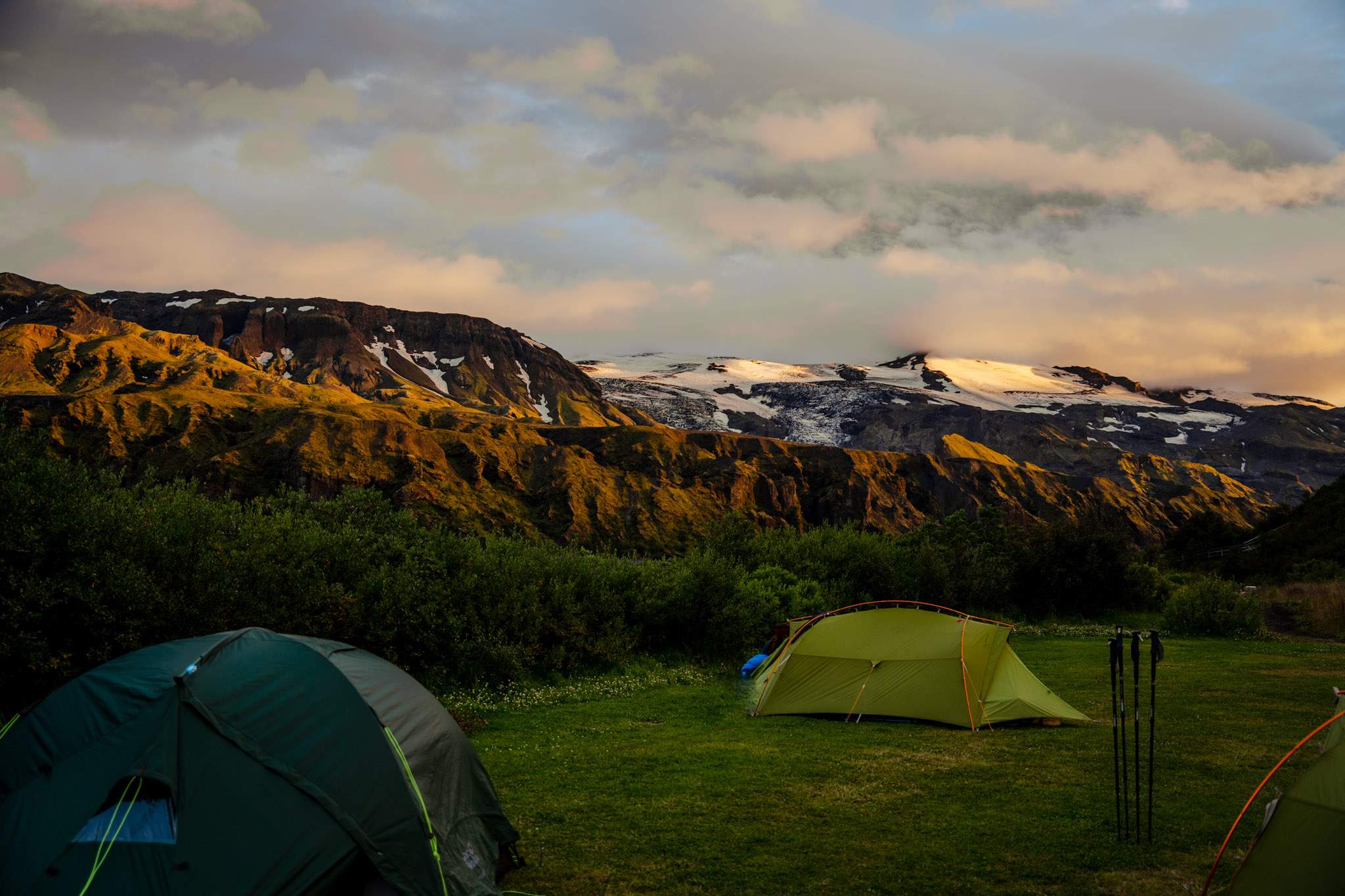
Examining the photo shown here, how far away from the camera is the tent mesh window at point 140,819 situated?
8102 mm

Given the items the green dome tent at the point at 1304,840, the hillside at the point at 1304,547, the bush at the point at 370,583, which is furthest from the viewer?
the hillside at the point at 1304,547

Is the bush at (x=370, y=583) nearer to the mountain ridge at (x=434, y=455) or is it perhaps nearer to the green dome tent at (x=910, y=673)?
the green dome tent at (x=910, y=673)

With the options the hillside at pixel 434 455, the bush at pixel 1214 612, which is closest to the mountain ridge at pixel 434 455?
the hillside at pixel 434 455

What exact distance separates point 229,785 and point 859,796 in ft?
30.3

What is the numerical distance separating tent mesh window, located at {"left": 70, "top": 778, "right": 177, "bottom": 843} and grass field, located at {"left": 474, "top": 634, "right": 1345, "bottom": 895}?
3.86 m

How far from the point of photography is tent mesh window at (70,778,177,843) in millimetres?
8102

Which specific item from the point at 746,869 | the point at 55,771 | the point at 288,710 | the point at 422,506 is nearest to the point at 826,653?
the point at 746,869

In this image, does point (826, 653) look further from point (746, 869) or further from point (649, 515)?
point (649, 515)

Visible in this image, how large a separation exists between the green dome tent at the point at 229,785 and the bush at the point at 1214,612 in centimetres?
3926

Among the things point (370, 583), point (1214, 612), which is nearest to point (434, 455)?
point (1214, 612)

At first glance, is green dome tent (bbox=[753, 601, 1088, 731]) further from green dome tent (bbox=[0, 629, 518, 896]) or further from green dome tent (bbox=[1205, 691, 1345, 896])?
green dome tent (bbox=[0, 629, 518, 896])

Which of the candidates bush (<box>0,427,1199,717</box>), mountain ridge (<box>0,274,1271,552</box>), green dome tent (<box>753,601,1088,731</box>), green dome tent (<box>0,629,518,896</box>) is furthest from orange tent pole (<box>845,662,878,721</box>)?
mountain ridge (<box>0,274,1271,552</box>)

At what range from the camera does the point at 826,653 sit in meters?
20.4

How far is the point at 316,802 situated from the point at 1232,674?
27278mm
